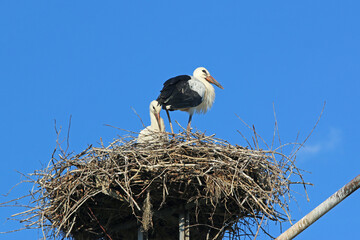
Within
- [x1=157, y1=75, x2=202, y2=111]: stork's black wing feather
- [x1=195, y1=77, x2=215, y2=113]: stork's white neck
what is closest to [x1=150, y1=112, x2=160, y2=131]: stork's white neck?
[x1=157, y1=75, x2=202, y2=111]: stork's black wing feather

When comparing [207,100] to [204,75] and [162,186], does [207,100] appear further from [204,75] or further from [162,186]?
[162,186]

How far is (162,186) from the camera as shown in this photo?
8266mm

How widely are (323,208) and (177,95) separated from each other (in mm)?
5539

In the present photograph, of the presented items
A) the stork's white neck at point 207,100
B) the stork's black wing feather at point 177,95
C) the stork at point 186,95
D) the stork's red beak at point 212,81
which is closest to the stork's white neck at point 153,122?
the stork at point 186,95

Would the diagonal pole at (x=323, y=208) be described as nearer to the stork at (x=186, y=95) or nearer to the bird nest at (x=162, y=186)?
the bird nest at (x=162, y=186)

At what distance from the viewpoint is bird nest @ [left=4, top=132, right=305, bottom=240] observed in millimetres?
8117

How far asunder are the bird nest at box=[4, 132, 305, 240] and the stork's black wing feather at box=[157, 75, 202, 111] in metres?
2.16

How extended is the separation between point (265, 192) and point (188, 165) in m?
0.95

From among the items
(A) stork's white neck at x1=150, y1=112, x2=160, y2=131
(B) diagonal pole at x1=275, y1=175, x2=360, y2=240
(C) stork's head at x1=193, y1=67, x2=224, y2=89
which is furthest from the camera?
(C) stork's head at x1=193, y1=67, x2=224, y2=89

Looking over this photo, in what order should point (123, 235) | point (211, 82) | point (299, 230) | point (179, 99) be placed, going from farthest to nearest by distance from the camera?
point (211, 82)
point (179, 99)
point (123, 235)
point (299, 230)

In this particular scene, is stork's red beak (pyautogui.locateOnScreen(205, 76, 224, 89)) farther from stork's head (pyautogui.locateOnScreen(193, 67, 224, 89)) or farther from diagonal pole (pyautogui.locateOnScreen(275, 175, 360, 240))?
diagonal pole (pyautogui.locateOnScreen(275, 175, 360, 240))

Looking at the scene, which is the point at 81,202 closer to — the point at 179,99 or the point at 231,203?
the point at 231,203

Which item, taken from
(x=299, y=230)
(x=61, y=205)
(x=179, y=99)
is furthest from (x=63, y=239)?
(x=299, y=230)

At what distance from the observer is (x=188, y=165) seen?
815 centimetres
